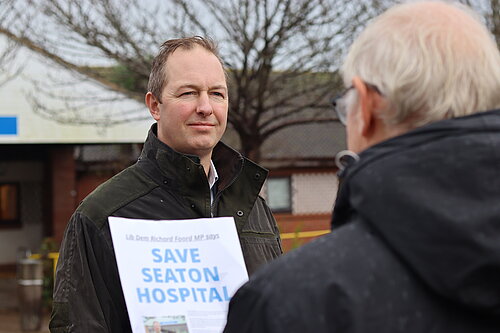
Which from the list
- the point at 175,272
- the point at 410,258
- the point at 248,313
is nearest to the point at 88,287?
the point at 175,272

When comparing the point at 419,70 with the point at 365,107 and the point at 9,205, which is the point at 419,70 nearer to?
the point at 365,107

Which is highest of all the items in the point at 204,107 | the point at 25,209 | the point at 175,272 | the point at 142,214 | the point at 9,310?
the point at 204,107

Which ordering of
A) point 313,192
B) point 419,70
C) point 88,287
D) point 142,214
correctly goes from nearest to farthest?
point 419,70
point 88,287
point 142,214
point 313,192

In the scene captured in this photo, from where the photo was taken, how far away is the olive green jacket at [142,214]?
102 inches

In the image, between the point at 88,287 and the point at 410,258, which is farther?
the point at 88,287

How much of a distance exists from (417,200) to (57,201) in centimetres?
1442

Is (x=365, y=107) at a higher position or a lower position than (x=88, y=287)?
higher

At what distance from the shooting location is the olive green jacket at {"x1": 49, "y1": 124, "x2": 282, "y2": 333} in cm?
258

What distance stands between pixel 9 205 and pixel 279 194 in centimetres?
569

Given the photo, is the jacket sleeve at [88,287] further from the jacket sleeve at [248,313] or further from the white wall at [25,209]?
the white wall at [25,209]

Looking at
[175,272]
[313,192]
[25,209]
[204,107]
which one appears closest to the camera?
[175,272]

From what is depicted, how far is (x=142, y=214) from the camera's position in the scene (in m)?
2.75

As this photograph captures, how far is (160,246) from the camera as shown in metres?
2.48

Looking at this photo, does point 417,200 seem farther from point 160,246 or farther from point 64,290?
point 64,290
